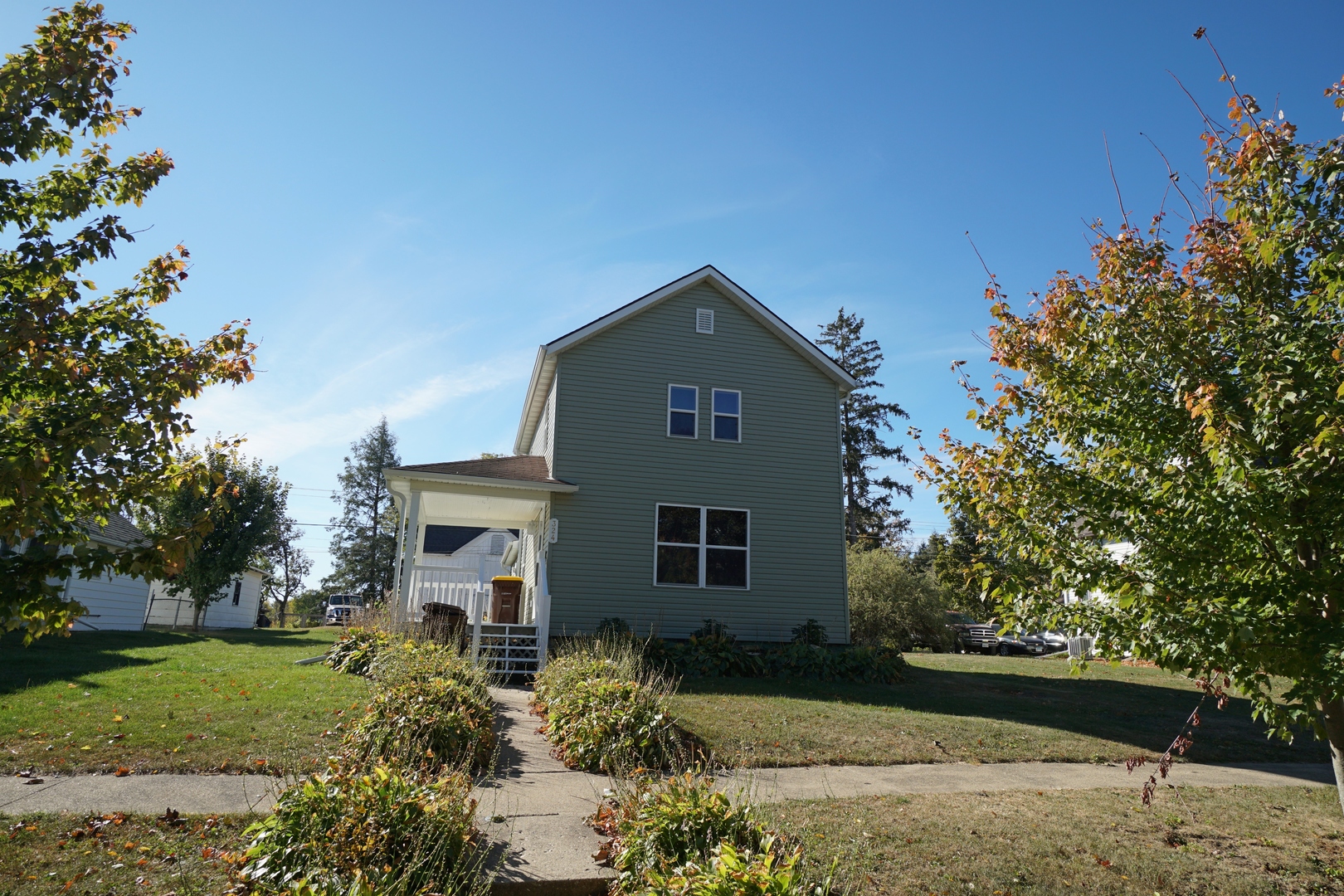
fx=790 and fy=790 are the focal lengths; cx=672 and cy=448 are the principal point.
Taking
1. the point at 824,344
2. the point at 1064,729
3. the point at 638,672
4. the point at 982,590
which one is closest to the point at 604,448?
the point at 638,672

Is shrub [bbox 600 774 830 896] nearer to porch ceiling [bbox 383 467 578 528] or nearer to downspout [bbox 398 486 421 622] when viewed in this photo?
downspout [bbox 398 486 421 622]

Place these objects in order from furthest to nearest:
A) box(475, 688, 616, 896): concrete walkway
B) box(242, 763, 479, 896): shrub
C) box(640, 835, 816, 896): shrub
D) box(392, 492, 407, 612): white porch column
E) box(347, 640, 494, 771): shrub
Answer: box(392, 492, 407, 612): white porch column
box(347, 640, 494, 771): shrub
box(475, 688, 616, 896): concrete walkway
box(242, 763, 479, 896): shrub
box(640, 835, 816, 896): shrub

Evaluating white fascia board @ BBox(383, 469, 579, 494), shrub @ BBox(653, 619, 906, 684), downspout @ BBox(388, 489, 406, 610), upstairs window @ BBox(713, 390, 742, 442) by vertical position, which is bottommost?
shrub @ BBox(653, 619, 906, 684)

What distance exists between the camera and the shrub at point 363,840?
3.88 m

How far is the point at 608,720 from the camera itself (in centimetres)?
731

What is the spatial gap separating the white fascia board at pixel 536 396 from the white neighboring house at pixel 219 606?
10.4 meters

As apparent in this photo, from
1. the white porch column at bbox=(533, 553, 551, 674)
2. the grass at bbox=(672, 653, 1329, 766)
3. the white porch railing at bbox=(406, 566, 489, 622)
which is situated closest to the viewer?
the grass at bbox=(672, 653, 1329, 766)

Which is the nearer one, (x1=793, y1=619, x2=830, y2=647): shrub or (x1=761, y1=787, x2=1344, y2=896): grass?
(x1=761, y1=787, x2=1344, y2=896): grass

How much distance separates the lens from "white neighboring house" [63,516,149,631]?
810 inches

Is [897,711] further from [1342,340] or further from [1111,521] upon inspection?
[1342,340]

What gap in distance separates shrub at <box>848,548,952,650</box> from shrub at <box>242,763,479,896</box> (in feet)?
84.3

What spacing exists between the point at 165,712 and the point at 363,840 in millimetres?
5074

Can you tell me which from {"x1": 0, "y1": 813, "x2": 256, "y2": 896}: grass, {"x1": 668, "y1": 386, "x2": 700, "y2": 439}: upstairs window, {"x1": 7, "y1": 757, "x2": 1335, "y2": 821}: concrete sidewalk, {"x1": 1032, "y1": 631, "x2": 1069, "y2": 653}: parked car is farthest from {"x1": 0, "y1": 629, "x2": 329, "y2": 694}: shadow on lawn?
{"x1": 1032, "y1": 631, "x2": 1069, "y2": 653}: parked car

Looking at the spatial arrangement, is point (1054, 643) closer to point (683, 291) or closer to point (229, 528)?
point (683, 291)
